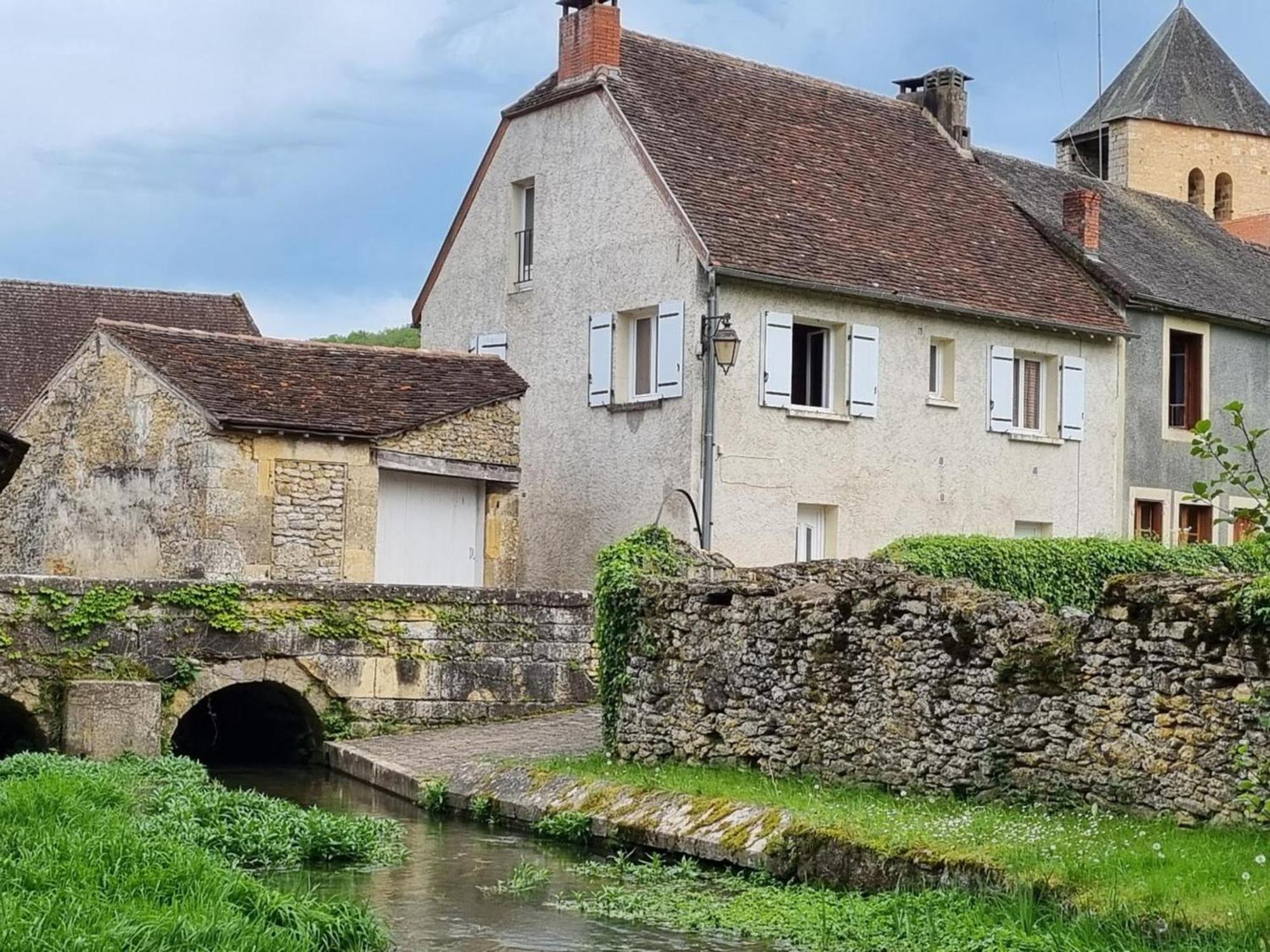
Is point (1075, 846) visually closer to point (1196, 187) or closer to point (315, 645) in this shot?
point (315, 645)

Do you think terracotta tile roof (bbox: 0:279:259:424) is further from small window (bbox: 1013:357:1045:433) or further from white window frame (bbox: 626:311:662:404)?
small window (bbox: 1013:357:1045:433)

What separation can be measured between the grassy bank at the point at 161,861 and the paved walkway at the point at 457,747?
7.70 ft

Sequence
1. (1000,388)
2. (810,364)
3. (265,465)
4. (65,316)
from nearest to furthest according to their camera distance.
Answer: (265,465), (810,364), (1000,388), (65,316)

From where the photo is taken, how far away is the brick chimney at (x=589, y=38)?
2381 cm

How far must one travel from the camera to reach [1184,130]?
39406mm

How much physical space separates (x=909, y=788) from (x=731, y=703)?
222 centimetres

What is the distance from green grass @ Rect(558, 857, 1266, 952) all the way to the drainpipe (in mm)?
10033

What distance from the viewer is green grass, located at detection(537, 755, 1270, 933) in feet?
27.0

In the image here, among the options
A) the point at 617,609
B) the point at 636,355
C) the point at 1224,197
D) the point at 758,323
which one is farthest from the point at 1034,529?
the point at 1224,197

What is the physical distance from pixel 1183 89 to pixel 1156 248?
13161mm

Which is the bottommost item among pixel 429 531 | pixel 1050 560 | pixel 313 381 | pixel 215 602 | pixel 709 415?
pixel 215 602

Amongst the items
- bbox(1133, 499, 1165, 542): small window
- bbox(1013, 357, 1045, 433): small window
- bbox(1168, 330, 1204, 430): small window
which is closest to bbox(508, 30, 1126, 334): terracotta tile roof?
bbox(1013, 357, 1045, 433): small window

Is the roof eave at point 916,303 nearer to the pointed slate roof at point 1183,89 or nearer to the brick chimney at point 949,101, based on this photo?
the brick chimney at point 949,101

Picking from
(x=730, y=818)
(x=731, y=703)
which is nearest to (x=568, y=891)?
(x=730, y=818)
